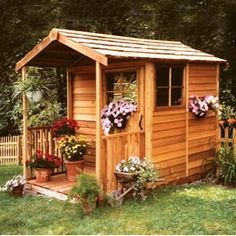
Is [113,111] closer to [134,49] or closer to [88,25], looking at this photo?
[134,49]

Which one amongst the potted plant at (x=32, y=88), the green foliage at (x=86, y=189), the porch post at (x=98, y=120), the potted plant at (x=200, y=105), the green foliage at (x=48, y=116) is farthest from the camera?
the green foliage at (x=48, y=116)

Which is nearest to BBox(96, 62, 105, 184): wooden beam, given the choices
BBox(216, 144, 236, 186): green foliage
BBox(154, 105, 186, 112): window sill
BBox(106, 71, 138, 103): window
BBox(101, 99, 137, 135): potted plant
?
BBox(101, 99, 137, 135): potted plant

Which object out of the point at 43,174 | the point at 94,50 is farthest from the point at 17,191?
the point at 94,50

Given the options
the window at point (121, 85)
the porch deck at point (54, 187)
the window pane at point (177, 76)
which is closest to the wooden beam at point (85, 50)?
the window at point (121, 85)

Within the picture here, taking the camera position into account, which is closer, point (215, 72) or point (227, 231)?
point (227, 231)

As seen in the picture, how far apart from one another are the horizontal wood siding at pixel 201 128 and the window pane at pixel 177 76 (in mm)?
232

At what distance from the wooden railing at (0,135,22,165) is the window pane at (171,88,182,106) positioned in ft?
20.3

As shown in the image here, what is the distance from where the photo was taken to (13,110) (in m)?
14.9

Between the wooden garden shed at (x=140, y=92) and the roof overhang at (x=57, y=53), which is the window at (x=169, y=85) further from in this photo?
the roof overhang at (x=57, y=53)

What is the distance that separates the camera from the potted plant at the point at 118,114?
7.65m

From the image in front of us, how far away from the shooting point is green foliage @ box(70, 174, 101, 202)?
6.36 m

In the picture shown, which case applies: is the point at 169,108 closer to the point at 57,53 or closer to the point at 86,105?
the point at 86,105

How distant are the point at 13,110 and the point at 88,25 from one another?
4138mm

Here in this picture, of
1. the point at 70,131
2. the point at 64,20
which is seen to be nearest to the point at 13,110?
the point at 64,20
